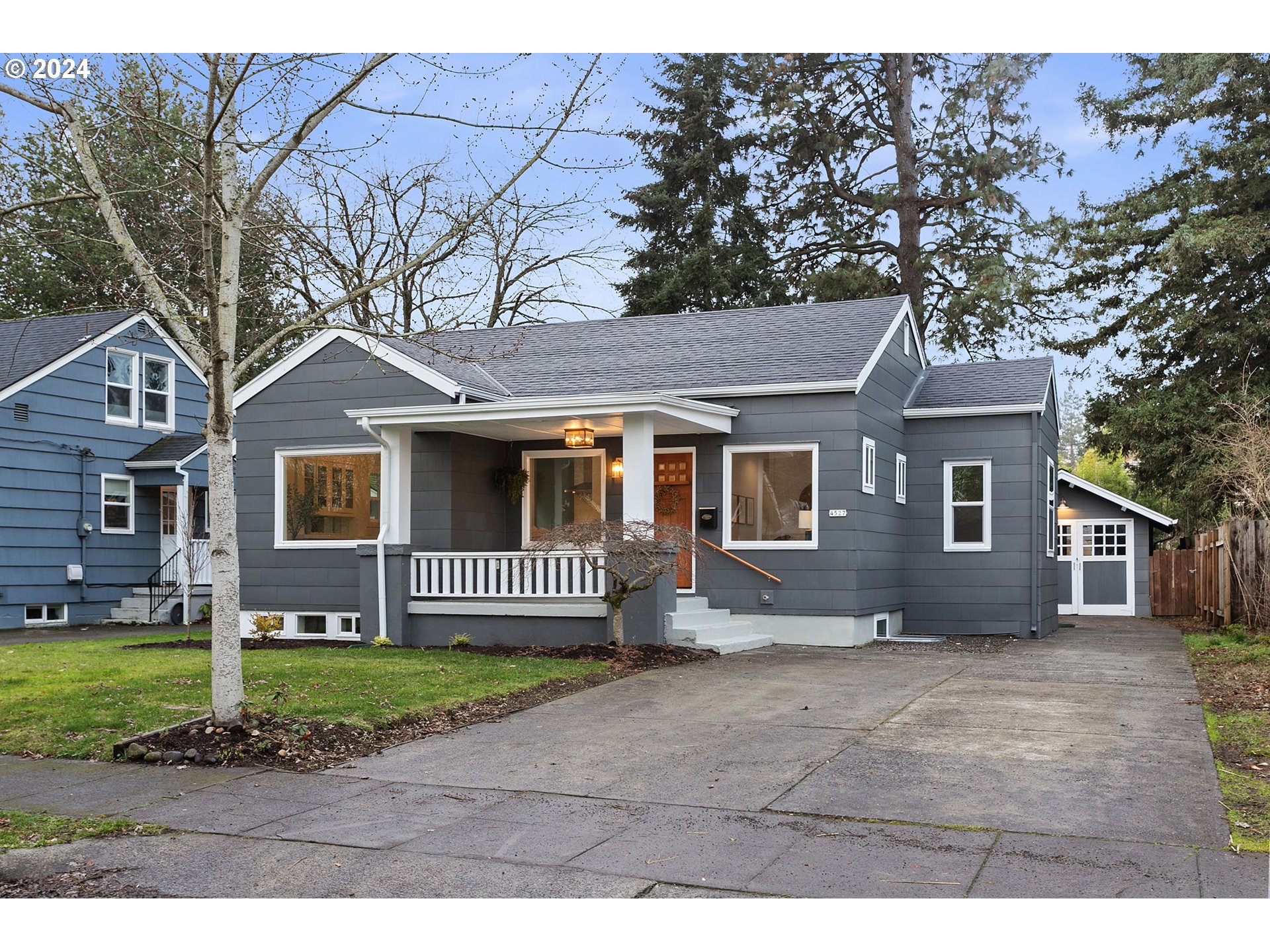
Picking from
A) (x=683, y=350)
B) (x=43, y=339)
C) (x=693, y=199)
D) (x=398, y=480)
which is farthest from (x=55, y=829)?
(x=693, y=199)

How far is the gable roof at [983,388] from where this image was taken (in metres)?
15.6

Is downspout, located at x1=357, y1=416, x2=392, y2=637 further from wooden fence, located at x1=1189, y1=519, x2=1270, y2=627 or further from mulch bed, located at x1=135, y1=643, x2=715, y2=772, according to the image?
wooden fence, located at x1=1189, y1=519, x2=1270, y2=627

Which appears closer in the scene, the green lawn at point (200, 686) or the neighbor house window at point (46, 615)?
the green lawn at point (200, 686)

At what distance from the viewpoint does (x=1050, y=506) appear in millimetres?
17516

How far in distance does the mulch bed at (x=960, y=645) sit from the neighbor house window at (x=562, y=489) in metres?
4.26

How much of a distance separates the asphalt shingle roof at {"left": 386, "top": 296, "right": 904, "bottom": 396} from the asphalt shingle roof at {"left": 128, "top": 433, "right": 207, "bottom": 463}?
592cm

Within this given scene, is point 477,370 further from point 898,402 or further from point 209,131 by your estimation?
point 209,131

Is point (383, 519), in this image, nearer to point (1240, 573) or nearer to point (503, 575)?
point (503, 575)

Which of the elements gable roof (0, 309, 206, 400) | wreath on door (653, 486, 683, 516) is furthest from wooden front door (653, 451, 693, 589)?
gable roof (0, 309, 206, 400)

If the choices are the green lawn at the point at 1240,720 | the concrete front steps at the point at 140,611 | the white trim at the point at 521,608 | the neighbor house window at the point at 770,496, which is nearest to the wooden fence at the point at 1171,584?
the green lawn at the point at 1240,720

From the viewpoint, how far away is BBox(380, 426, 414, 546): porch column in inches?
556

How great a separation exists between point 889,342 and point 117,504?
14.5 meters

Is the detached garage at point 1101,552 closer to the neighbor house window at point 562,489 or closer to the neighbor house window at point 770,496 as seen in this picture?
the neighbor house window at point 770,496

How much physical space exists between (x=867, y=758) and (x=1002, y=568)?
977cm
